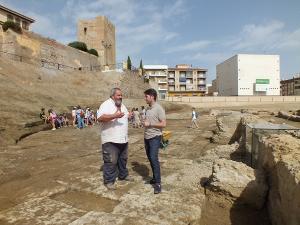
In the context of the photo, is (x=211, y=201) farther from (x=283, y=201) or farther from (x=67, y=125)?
(x=67, y=125)

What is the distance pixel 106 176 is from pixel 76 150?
5.13 metres

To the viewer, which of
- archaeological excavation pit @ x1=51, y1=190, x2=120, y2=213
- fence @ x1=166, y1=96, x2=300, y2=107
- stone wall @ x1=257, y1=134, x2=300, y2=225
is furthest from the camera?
fence @ x1=166, y1=96, x2=300, y2=107

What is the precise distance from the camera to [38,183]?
18.7 ft

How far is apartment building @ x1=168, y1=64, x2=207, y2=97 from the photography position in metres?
86.2

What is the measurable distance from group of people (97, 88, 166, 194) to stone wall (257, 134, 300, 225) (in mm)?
1629

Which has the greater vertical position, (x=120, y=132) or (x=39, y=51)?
(x=39, y=51)

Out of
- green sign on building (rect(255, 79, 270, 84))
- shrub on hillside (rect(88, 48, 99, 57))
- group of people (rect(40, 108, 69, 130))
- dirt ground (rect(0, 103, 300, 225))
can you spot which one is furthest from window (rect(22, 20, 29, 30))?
green sign on building (rect(255, 79, 270, 84))

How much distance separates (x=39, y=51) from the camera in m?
33.5

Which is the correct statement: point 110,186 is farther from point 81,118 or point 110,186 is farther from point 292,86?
point 292,86

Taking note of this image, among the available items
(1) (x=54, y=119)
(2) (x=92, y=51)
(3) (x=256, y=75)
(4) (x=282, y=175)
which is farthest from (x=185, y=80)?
(4) (x=282, y=175)

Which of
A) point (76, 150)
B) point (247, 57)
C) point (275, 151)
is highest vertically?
point (247, 57)

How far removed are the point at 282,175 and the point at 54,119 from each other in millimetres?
14786

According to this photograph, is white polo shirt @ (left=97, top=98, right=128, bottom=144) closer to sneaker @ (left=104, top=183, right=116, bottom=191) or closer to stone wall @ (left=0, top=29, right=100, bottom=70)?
sneaker @ (left=104, top=183, right=116, bottom=191)

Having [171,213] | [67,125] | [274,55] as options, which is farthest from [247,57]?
[171,213]
